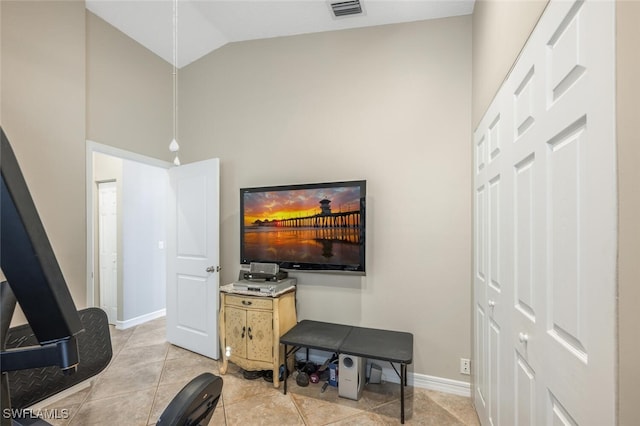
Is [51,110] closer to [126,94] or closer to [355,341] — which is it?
[126,94]

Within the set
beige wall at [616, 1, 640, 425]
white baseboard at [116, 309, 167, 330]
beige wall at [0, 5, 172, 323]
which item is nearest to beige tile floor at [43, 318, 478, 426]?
beige wall at [0, 5, 172, 323]

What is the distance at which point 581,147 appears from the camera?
32.6 inches

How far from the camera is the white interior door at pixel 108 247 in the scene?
407cm

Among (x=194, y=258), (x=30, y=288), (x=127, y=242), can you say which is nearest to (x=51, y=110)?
(x=194, y=258)

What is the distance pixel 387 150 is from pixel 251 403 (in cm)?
240

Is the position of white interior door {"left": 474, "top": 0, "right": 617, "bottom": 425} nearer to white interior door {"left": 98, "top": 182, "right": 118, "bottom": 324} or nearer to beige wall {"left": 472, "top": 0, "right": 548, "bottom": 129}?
beige wall {"left": 472, "top": 0, "right": 548, "bottom": 129}

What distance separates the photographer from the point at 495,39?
1.71 metres

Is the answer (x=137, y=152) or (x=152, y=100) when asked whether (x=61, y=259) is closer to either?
(x=137, y=152)

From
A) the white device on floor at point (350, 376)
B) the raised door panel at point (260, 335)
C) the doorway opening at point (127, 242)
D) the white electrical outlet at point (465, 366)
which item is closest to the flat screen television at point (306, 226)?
the raised door panel at point (260, 335)

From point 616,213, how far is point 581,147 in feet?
0.76

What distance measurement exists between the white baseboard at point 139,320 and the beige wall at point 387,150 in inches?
101

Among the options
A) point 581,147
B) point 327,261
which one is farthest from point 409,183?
point 581,147

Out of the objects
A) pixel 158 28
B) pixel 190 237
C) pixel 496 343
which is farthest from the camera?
pixel 190 237

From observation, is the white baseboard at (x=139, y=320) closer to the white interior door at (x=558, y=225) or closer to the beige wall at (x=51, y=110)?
the beige wall at (x=51, y=110)
